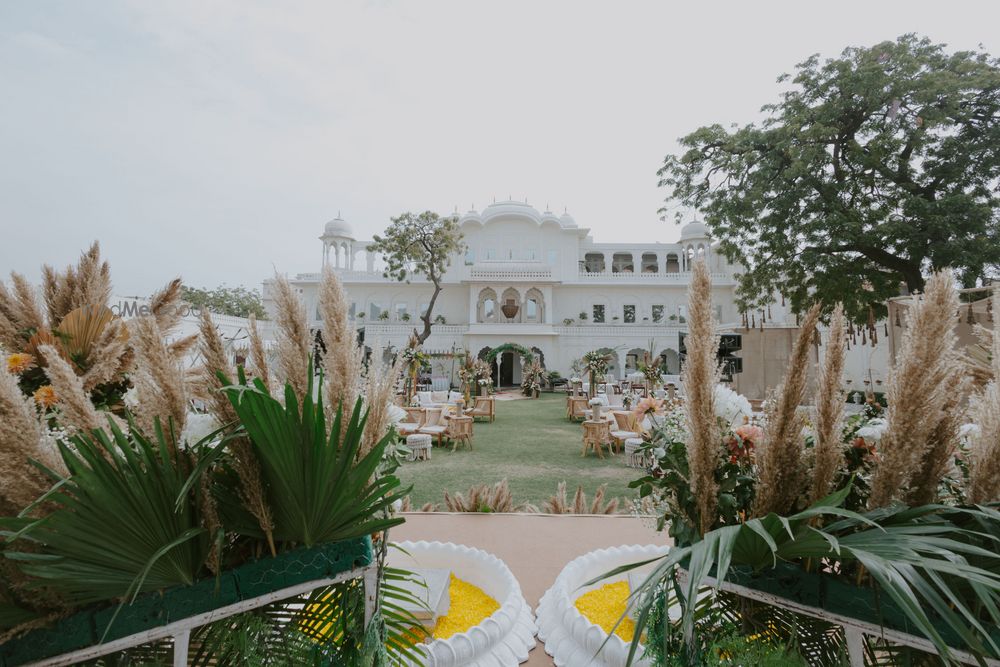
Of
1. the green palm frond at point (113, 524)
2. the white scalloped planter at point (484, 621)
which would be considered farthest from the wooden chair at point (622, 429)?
the green palm frond at point (113, 524)

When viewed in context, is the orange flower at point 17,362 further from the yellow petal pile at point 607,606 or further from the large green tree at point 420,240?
the large green tree at point 420,240

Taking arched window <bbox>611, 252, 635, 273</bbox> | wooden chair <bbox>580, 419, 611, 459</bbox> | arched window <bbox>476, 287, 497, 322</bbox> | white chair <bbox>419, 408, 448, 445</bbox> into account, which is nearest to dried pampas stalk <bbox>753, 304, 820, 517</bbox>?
wooden chair <bbox>580, 419, 611, 459</bbox>

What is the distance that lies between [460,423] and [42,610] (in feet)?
27.8

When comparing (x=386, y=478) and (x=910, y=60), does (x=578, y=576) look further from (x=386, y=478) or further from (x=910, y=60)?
(x=910, y=60)

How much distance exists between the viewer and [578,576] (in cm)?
246

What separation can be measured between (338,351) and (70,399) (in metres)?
0.48

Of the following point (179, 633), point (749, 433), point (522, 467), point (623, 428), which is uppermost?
point (749, 433)

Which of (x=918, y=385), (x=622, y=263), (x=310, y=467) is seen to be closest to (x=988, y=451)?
(x=918, y=385)

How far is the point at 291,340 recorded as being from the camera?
1022 millimetres

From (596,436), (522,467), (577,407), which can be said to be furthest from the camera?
(577,407)

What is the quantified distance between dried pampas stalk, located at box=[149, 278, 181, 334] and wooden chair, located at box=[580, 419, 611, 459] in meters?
7.82

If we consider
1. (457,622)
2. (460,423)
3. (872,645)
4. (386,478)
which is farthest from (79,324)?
(460,423)

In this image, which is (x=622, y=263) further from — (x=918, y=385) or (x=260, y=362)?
(x=260, y=362)

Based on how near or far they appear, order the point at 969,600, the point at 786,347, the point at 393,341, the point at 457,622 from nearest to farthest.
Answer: the point at 969,600, the point at 457,622, the point at 786,347, the point at 393,341
